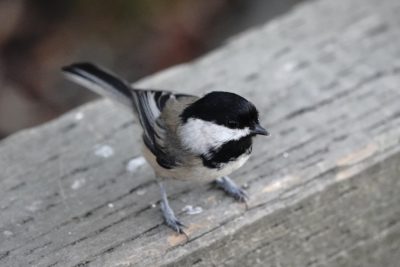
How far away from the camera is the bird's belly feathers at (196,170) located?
2.25 metres

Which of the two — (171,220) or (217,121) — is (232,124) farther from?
(171,220)

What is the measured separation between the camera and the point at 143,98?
2580 millimetres

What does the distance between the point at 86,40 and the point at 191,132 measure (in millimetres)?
2352

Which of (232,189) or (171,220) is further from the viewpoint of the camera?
(232,189)

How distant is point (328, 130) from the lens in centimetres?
238

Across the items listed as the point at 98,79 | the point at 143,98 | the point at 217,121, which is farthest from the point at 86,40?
the point at 217,121

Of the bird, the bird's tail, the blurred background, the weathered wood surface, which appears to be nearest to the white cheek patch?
the bird

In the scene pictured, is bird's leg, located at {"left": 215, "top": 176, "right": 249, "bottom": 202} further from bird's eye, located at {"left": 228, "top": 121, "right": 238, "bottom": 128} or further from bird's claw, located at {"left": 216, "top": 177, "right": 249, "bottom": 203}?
bird's eye, located at {"left": 228, "top": 121, "right": 238, "bottom": 128}

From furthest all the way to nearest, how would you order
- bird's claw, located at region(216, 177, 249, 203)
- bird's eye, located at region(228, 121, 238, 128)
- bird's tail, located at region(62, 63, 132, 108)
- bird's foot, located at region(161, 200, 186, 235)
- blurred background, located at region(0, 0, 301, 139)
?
blurred background, located at region(0, 0, 301, 139) → bird's tail, located at region(62, 63, 132, 108) → bird's eye, located at region(228, 121, 238, 128) → bird's claw, located at region(216, 177, 249, 203) → bird's foot, located at region(161, 200, 186, 235)

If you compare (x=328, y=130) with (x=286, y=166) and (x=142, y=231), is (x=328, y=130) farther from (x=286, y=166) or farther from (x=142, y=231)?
(x=142, y=231)

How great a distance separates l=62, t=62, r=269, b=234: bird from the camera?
7.11 feet

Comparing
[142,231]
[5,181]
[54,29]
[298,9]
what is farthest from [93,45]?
[142,231]

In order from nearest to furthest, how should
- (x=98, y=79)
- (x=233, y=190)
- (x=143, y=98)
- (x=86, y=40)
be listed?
(x=233, y=190), (x=143, y=98), (x=98, y=79), (x=86, y=40)

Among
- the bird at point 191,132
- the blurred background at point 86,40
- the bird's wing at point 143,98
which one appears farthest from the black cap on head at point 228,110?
the blurred background at point 86,40
